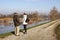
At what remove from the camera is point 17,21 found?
1090 cm

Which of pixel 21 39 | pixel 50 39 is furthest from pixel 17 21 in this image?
pixel 50 39

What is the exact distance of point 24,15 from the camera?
11.5 metres

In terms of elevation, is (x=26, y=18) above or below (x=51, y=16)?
above

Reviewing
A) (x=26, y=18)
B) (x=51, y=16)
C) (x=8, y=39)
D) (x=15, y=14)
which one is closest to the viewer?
(x=8, y=39)

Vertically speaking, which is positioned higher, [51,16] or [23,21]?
[23,21]

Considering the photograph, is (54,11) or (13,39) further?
(54,11)

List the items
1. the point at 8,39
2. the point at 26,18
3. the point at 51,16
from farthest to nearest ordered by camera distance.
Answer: the point at 51,16 → the point at 26,18 → the point at 8,39

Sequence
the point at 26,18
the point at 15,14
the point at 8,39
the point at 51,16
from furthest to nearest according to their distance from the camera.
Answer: the point at 51,16
the point at 26,18
the point at 15,14
the point at 8,39

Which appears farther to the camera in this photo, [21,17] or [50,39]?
[21,17]

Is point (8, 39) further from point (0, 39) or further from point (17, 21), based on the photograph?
point (17, 21)

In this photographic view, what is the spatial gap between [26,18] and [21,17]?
44 centimetres

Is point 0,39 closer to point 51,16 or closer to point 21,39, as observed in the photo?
point 21,39

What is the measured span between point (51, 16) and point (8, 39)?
3411 cm

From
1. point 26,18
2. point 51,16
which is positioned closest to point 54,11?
point 51,16
